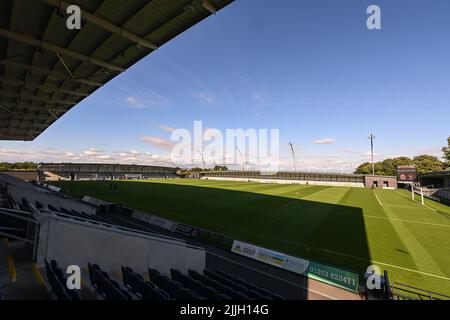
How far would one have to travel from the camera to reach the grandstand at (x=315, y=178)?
210 feet

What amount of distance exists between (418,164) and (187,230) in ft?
325

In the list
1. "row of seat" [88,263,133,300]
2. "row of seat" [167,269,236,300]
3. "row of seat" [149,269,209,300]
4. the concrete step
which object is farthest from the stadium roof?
"row of seat" [167,269,236,300]

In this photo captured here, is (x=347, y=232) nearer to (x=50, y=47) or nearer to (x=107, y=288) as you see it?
(x=107, y=288)

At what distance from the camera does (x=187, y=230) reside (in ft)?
58.0

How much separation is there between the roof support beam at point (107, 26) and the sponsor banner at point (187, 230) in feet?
41.1

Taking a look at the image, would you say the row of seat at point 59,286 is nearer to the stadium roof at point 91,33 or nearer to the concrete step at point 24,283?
the concrete step at point 24,283

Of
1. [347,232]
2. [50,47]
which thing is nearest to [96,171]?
[50,47]

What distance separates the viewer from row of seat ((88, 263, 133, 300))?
173 inches

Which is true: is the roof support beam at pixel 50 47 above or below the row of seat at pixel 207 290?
above

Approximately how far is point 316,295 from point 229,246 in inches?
248

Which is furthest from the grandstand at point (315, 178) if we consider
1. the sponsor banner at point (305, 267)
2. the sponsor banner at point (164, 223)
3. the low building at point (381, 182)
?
the sponsor banner at point (305, 267)
